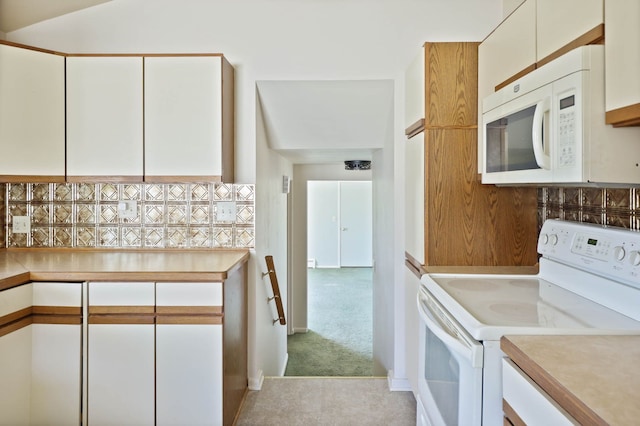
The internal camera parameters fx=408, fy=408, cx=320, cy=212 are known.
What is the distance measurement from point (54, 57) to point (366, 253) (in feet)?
21.2

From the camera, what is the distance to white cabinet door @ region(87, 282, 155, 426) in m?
1.90

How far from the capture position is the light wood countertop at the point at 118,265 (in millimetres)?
1894

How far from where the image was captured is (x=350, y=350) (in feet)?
14.5

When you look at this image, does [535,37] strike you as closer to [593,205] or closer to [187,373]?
[593,205]

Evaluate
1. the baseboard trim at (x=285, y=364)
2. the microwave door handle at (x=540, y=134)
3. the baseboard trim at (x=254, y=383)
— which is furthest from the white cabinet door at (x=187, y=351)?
the baseboard trim at (x=285, y=364)

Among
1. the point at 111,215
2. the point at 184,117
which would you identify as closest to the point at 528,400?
the point at 184,117

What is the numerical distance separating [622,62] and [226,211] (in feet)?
6.93

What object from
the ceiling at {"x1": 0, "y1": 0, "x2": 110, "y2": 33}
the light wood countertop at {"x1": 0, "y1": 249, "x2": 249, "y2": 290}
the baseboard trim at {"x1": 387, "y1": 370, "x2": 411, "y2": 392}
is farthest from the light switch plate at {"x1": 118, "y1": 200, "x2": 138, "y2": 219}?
the baseboard trim at {"x1": 387, "y1": 370, "x2": 411, "y2": 392}

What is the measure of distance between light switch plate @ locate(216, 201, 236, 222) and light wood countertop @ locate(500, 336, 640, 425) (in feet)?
6.16

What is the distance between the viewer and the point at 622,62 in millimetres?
1093

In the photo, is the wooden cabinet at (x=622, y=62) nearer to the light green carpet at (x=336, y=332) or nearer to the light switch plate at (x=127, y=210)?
the light switch plate at (x=127, y=210)

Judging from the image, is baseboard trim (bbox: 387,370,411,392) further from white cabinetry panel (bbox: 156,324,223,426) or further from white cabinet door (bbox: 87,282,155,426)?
white cabinet door (bbox: 87,282,155,426)

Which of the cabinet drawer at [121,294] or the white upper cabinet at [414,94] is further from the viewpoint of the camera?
the white upper cabinet at [414,94]

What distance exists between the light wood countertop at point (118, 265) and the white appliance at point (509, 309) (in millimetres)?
1008
